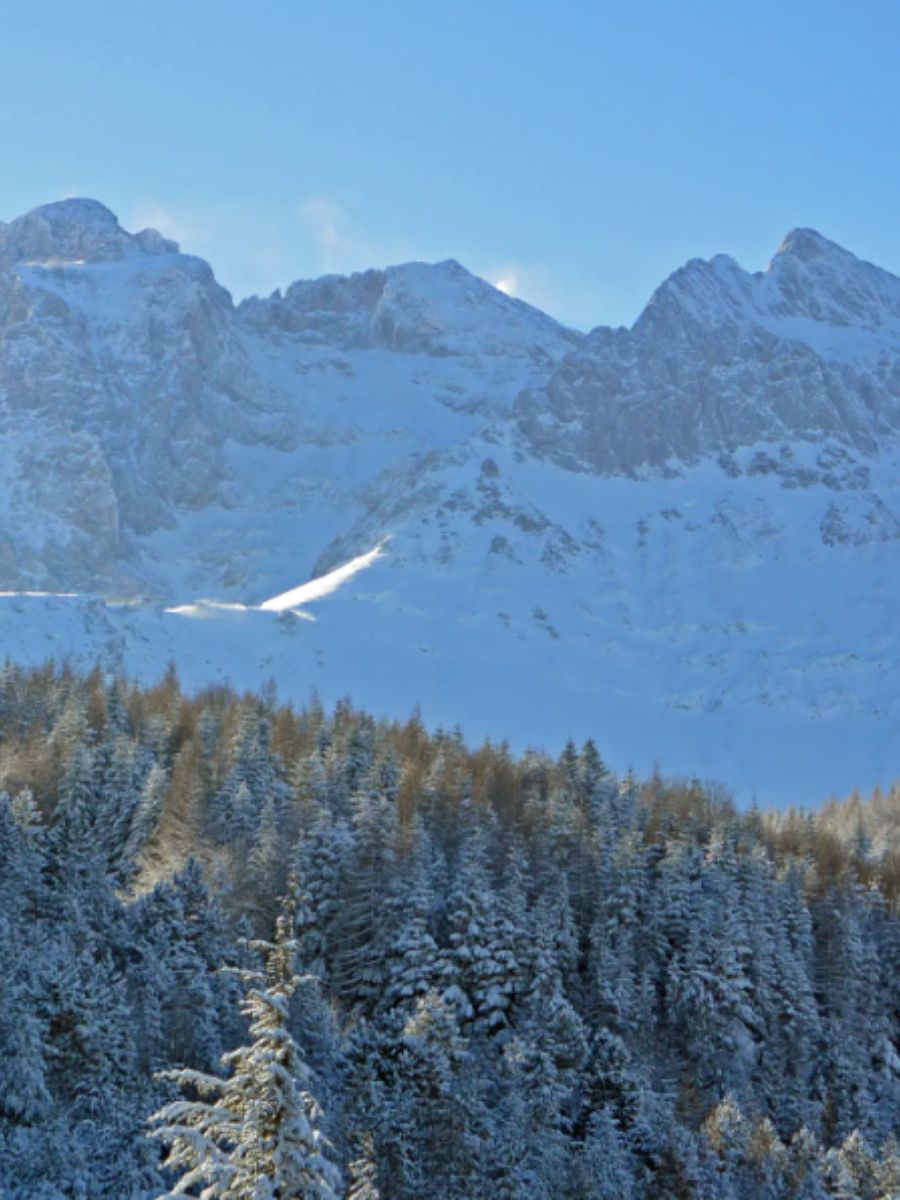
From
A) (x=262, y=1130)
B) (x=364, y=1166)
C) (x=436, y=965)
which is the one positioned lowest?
(x=364, y=1166)

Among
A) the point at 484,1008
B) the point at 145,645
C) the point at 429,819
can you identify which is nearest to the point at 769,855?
the point at 429,819

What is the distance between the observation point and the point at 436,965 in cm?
5553

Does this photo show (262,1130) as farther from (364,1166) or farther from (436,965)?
(436,965)

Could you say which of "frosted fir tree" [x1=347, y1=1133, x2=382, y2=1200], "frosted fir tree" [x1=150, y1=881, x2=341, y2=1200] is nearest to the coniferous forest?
"frosted fir tree" [x1=347, y1=1133, x2=382, y2=1200]

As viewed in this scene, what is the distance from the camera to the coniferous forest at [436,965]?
41500 millimetres

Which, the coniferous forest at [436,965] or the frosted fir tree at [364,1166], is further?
the coniferous forest at [436,965]

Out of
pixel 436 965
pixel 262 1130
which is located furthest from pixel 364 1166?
pixel 262 1130

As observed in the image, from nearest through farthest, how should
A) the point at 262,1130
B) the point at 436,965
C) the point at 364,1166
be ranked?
1. the point at 262,1130
2. the point at 364,1166
3. the point at 436,965

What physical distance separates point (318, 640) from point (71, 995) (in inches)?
5411

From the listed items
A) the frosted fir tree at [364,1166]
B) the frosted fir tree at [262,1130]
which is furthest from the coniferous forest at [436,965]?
the frosted fir tree at [262,1130]

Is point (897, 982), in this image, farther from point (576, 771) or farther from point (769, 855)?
point (576, 771)

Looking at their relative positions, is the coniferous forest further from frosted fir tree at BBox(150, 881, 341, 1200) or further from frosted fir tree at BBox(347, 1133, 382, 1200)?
frosted fir tree at BBox(150, 881, 341, 1200)

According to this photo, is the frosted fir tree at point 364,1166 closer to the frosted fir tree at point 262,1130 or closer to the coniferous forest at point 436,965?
the coniferous forest at point 436,965

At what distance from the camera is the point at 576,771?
8275 cm
